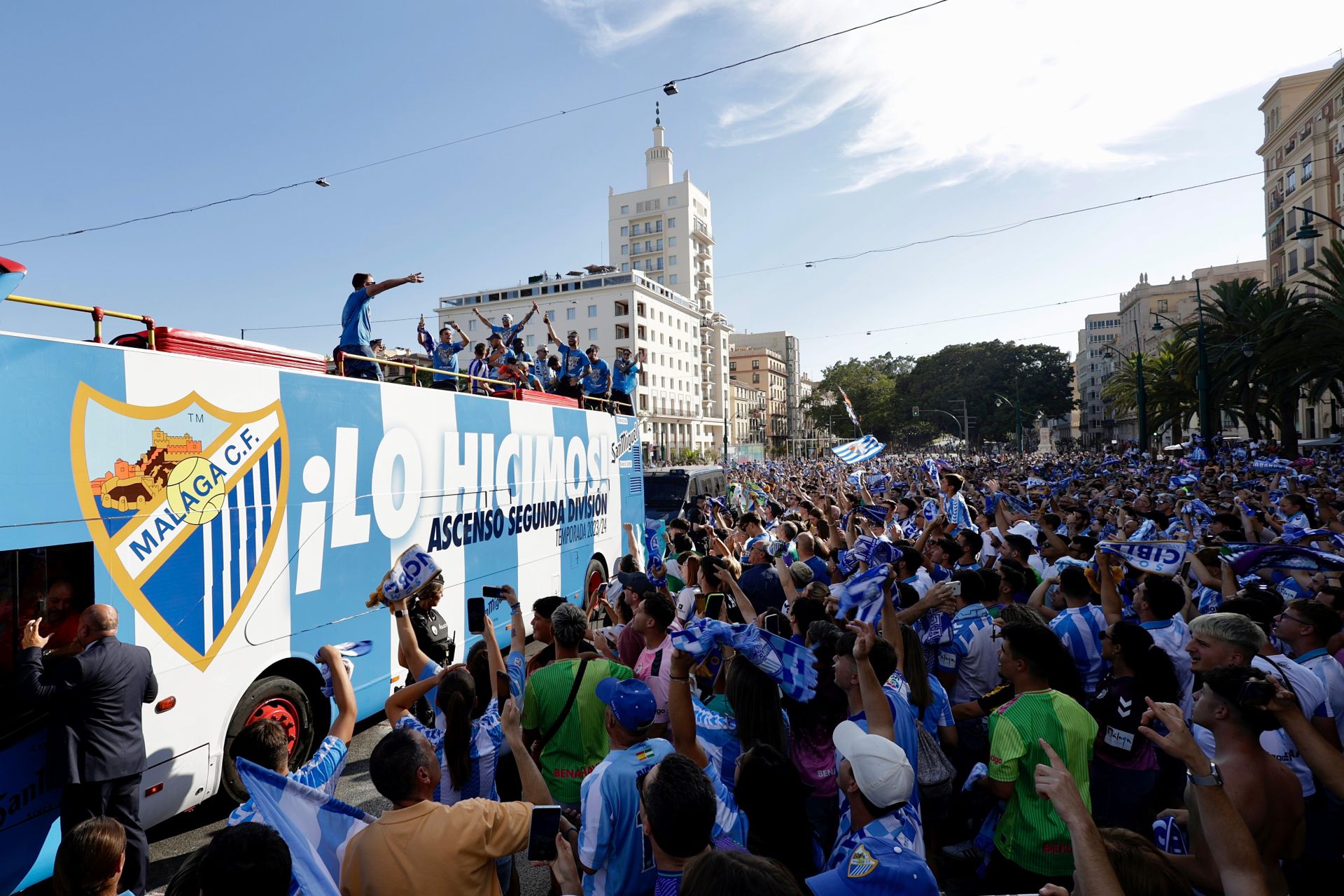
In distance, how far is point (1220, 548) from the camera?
6402mm

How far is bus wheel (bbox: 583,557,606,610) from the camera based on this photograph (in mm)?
11445

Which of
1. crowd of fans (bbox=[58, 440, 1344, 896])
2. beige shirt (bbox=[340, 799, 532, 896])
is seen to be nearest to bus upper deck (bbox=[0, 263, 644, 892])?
crowd of fans (bbox=[58, 440, 1344, 896])

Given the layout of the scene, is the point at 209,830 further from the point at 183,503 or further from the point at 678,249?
the point at 678,249

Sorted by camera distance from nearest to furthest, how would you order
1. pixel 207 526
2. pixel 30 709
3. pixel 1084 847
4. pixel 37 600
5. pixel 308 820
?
1. pixel 1084 847
2. pixel 308 820
3. pixel 30 709
4. pixel 37 600
5. pixel 207 526

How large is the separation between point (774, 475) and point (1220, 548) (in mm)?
29196

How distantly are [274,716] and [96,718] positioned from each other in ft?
5.41

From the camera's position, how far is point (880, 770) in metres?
2.51

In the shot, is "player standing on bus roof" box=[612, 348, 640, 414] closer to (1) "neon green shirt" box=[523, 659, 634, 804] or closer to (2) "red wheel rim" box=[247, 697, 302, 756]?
(2) "red wheel rim" box=[247, 697, 302, 756]

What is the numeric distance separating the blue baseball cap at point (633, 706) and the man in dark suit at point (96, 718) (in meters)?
3.10

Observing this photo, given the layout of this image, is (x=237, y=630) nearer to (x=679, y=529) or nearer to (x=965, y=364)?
(x=679, y=529)

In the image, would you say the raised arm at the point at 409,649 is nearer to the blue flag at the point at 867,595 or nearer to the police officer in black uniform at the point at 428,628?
the police officer in black uniform at the point at 428,628

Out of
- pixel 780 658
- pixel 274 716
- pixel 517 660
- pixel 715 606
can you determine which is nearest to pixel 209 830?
pixel 274 716

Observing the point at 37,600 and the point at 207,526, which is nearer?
the point at 37,600

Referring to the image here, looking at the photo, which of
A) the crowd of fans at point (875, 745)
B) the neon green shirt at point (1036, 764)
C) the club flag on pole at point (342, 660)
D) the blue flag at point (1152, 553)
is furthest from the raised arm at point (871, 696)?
the blue flag at point (1152, 553)
